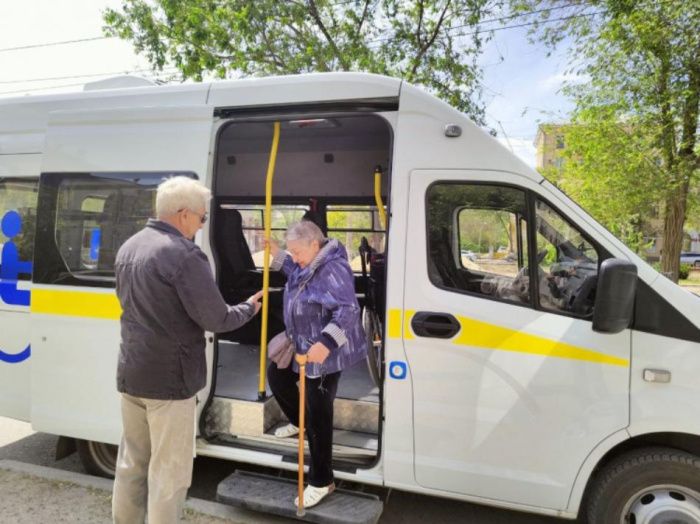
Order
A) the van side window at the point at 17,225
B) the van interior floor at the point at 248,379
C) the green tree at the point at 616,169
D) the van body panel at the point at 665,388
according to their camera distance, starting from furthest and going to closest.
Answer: the green tree at the point at 616,169 → the van interior floor at the point at 248,379 → the van side window at the point at 17,225 → the van body panel at the point at 665,388

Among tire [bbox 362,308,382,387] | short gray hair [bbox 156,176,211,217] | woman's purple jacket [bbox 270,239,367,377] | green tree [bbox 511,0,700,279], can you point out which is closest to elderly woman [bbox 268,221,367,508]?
woman's purple jacket [bbox 270,239,367,377]

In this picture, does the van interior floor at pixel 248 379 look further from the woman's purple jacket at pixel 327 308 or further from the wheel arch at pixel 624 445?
the wheel arch at pixel 624 445

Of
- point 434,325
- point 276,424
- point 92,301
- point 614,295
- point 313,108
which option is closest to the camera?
point 614,295

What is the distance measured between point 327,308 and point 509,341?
39.6 inches

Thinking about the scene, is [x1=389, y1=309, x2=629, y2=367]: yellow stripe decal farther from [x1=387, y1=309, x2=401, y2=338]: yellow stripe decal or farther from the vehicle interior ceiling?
the vehicle interior ceiling

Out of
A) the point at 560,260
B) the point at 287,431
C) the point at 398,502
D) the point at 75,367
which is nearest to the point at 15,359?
the point at 75,367

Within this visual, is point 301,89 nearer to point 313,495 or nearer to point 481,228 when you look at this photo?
point 481,228

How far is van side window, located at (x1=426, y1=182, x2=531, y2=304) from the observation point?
270 centimetres

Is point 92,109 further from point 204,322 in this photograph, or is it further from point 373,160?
point 373,160

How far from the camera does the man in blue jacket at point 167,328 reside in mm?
2141

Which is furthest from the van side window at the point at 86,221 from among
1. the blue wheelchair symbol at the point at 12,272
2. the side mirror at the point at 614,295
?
the side mirror at the point at 614,295

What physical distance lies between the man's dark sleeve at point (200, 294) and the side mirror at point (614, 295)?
176 cm

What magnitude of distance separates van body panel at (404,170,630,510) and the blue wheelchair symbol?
2736mm

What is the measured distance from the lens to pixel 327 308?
276 cm
